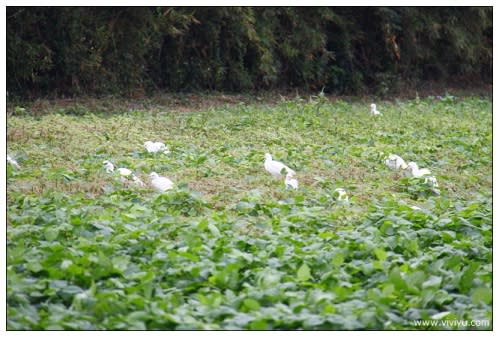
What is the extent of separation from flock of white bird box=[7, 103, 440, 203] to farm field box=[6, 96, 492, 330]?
56mm

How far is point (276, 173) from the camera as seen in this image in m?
6.28

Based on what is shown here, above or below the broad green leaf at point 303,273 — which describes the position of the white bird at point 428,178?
below

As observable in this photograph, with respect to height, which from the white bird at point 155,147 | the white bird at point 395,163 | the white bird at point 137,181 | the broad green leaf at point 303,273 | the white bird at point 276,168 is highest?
the broad green leaf at point 303,273

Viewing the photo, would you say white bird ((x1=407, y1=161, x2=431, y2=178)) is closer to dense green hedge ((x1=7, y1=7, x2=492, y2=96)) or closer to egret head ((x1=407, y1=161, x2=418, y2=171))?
egret head ((x1=407, y1=161, x2=418, y2=171))

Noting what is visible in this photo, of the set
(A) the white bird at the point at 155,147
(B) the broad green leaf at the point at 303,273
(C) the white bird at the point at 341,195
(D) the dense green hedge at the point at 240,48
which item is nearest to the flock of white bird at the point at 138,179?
(A) the white bird at the point at 155,147

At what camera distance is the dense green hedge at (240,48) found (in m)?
10.7

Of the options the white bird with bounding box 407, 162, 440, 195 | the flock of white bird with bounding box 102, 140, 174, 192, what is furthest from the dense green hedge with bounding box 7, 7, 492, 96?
the white bird with bounding box 407, 162, 440, 195

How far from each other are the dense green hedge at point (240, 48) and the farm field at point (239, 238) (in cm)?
311

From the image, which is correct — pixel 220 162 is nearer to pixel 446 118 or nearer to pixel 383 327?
pixel 383 327

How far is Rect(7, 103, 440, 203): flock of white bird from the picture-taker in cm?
552

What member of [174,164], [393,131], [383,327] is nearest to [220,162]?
[174,164]

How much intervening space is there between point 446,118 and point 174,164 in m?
4.61

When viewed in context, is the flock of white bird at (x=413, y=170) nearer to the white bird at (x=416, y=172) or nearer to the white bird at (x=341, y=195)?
the white bird at (x=416, y=172)

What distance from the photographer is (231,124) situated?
29.5 feet
